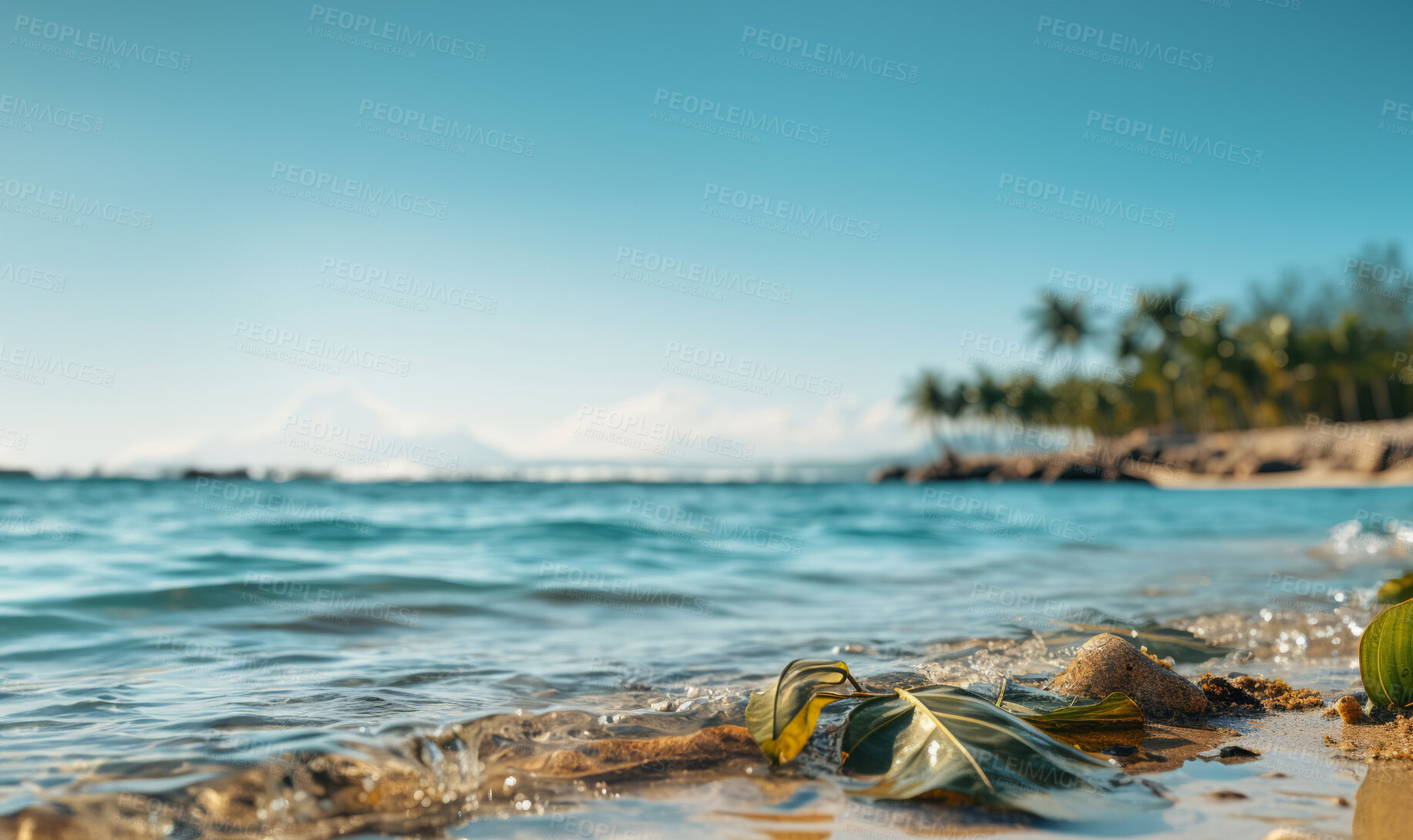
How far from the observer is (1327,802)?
8.24 ft

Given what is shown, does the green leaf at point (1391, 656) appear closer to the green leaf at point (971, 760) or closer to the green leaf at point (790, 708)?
the green leaf at point (971, 760)

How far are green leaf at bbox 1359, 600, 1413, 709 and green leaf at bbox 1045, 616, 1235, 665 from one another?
5.13 ft

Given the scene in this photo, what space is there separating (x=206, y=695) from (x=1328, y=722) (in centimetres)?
508

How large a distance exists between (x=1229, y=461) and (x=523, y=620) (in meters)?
61.7

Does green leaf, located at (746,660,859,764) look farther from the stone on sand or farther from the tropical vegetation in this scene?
the tropical vegetation

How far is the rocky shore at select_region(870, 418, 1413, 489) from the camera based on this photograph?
4525 cm

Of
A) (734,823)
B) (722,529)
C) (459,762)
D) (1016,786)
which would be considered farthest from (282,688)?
(722,529)

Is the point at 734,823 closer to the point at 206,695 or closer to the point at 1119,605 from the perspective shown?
the point at 206,695

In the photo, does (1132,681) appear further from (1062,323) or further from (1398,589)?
(1062,323)

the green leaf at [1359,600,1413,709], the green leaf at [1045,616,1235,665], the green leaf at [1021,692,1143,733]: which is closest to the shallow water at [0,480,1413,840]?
the green leaf at [1045,616,1235,665]

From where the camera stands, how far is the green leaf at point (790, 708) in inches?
107

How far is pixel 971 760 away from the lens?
2486 mm

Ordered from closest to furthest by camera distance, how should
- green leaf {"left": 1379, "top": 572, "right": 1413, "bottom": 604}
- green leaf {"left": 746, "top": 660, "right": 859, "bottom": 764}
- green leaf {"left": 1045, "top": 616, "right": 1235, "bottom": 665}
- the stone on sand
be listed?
green leaf {"left": 746, "top": 660, "right": 859, "bottom": 764}, the stone on sand, green leaf {"left": 1379, "top": 572, "right": 1413, "bottom": 604}, green leaf {"left": 1045, "top": 616, "right": 1235, "bottom": 665}

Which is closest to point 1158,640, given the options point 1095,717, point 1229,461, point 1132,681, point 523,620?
point 1132,681
